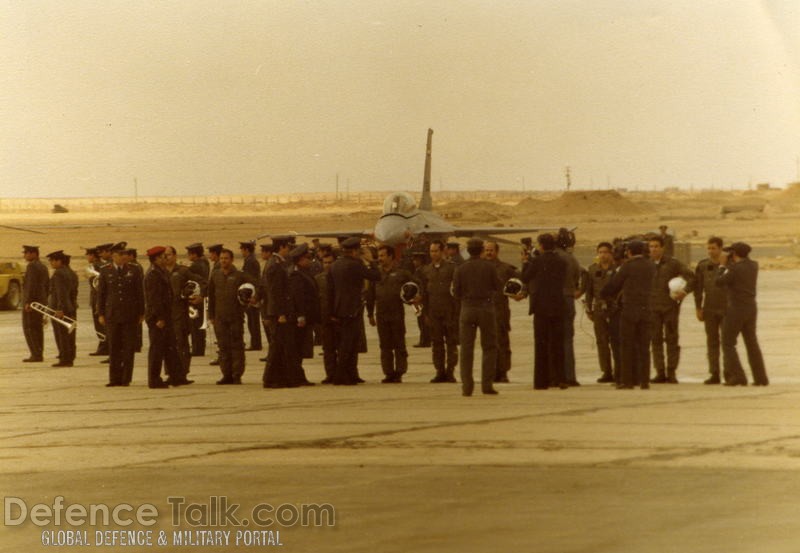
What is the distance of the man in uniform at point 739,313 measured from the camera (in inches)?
608

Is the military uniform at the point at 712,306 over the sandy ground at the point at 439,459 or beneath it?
over

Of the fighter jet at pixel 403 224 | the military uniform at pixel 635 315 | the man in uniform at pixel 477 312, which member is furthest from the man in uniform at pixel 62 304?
the fighter jet at pixel 403 224

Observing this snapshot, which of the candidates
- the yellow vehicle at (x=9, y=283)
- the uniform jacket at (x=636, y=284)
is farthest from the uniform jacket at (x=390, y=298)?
the yellow vehicle at (x=9, y=283)

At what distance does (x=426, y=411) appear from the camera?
1343 centimetres

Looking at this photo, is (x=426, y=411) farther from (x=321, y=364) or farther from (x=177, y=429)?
(x=321, y=364)

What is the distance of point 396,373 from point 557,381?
2.37 meters

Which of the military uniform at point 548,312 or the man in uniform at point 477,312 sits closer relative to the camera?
the man in uniform at point 477,312

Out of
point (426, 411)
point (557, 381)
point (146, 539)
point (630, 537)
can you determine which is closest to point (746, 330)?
point (557, 381)

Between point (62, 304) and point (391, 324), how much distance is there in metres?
5.76

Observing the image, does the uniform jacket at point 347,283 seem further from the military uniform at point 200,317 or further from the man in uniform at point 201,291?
the man in uniform at point 201,291

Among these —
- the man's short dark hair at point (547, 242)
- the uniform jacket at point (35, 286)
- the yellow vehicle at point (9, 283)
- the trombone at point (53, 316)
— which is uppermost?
the man's short dark hair at point (547, 242)

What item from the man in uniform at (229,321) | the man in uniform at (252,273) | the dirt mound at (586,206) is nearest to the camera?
the man in uniform at (229,321)

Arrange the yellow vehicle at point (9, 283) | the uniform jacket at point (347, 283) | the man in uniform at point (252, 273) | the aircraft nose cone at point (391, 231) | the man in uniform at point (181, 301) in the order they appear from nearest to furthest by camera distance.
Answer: the uniform jacket at point (347, 283)
the man in uniform at point (181, 301)
the man in uniform at point (252, 273)
the yellow vehicle at point (9, 283)
the aircraft nose cone at point (391, 231)

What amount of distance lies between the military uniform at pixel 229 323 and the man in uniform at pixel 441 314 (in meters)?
2.39
